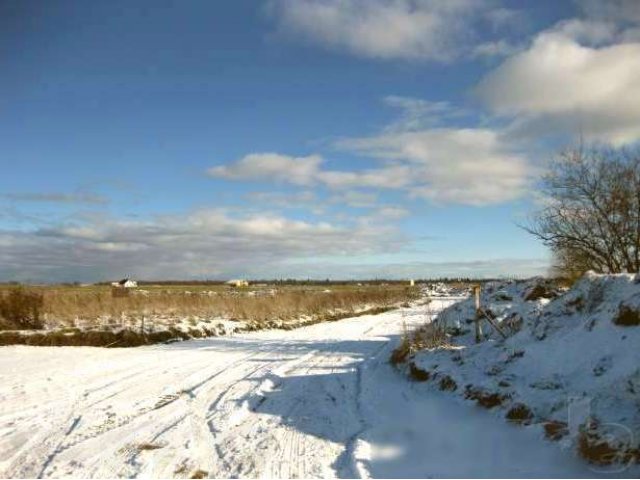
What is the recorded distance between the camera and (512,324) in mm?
14203

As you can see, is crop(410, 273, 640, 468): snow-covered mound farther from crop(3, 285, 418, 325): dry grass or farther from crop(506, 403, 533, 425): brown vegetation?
crop(3, 285, 418, 325): dry grass

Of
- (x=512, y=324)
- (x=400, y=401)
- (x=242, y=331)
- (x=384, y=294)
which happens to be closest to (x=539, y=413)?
(x=400, y=401)

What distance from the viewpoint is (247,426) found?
817cm

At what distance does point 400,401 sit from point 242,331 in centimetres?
1678

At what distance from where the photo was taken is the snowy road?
21.0ft

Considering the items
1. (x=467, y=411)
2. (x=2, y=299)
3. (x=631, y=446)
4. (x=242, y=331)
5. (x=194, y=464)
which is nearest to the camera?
(x=631, y=446)

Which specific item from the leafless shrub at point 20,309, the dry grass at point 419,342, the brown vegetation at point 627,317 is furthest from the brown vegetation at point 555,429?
the leafless shrub at point 20,309

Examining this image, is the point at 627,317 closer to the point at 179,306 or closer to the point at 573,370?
the point at 573,370

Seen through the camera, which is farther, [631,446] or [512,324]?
[512,324]

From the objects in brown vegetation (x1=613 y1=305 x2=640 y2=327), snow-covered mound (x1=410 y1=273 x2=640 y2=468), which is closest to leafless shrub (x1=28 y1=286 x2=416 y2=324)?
snow-covered mound (x1=410 y1=273 x2=640 y2=468)

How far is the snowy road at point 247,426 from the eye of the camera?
6.41 meters

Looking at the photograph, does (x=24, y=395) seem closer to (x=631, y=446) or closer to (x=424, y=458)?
(x=424, y=458)

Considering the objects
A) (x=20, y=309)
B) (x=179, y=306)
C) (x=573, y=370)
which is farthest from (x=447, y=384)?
(x=179, y=306)

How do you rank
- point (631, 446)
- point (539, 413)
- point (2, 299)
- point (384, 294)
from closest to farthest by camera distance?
point (631, 446)
point (539, 413)
point (2, 299)
point (384, 294)
